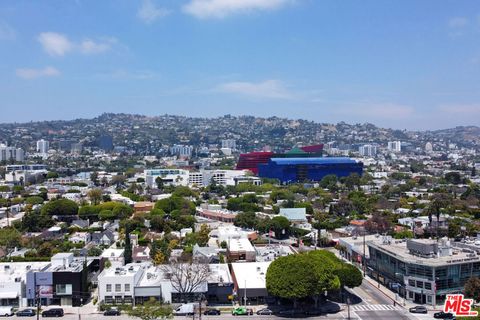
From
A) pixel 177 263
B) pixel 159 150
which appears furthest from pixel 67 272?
pixel 159 150

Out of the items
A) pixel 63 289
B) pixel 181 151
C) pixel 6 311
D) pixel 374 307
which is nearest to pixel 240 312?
pixel 374 307

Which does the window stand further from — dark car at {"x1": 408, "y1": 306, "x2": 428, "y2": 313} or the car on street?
the car on street

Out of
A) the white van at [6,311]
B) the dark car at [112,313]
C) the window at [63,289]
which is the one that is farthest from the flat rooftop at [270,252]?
the white van at [6,311]

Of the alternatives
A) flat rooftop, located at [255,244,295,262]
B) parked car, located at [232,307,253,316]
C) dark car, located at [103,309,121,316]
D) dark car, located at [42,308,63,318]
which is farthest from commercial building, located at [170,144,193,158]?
parked car, located at [232,307,253,316]

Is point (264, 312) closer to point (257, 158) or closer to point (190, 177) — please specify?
point (190, 177)

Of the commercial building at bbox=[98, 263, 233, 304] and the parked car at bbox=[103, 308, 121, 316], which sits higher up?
the commercial building at bbox=[98, 263, 233, 304]

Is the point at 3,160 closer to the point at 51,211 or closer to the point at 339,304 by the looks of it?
the point at 51,211

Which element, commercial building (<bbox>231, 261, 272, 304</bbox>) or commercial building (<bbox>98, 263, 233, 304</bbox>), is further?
commercial building (<bbox>231, 261, 272, 304</bbox>)
